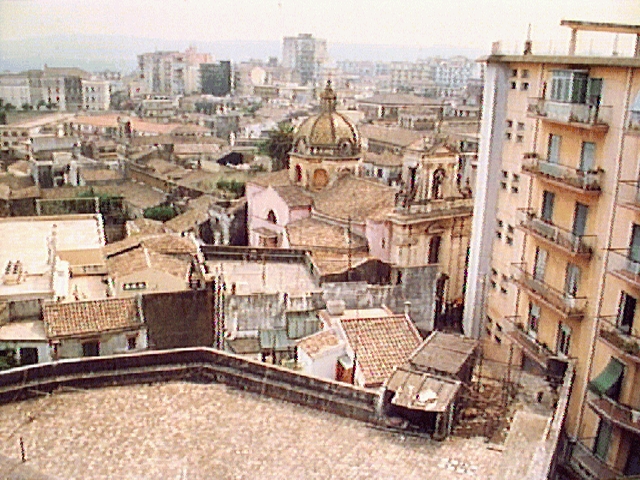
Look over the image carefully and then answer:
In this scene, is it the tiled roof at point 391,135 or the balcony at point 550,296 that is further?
the tiled roof at point 391,135

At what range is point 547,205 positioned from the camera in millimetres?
22375

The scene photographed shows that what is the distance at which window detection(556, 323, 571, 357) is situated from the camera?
21281 mm

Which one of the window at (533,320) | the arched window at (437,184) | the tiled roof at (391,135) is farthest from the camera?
the tiled roof at (391,135)

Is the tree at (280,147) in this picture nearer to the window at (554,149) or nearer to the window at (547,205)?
the window at (547,205)

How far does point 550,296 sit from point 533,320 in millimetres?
1941

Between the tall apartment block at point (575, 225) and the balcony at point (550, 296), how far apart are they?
0.04 meters

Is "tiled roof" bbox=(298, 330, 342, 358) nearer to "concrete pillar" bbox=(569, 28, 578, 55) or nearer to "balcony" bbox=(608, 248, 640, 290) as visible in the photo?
"balcony" bbox=(608, 248, 640, 290)

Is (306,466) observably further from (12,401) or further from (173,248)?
(173,248)

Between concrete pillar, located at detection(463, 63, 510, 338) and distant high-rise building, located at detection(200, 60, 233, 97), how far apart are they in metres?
154

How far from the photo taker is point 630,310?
18906 millimetres

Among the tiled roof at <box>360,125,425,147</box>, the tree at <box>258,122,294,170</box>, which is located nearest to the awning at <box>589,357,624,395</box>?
the tree at <box>258,122,294,170</box>

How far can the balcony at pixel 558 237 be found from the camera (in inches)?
790

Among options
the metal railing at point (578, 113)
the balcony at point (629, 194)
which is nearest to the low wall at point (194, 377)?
the balcony at point (629, 194)

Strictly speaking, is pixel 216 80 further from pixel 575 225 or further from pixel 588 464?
pixel 588 464
